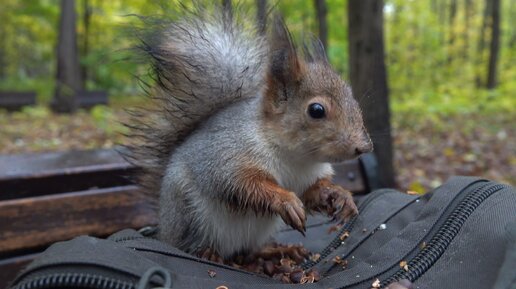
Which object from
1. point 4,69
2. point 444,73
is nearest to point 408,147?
point 444,73

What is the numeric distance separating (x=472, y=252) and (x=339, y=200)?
419 millimetres

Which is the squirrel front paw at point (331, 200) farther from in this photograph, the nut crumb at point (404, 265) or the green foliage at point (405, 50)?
the green foliage at point (405, 50)

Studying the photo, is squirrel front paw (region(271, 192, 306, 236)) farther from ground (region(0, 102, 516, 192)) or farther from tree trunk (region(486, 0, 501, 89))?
tree trunk (region(486, 0, 501, 89))

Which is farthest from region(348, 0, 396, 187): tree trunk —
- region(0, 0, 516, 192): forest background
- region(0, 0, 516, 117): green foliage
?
region(0, 0, 516, 117): green foliage

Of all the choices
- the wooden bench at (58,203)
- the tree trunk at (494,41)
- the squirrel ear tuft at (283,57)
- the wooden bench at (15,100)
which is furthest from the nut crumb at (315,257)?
the tree trunk at (494,41)

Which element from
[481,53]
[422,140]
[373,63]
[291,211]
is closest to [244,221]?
[291,211]

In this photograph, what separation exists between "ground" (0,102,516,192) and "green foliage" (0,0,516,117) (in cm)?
148

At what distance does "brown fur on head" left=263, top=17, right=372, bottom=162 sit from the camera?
4.79 ft

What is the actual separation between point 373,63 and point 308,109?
2106mm

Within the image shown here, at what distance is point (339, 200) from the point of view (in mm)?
1504

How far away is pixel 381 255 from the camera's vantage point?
1.36m

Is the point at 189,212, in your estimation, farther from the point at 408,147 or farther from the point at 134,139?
the point at 408,147

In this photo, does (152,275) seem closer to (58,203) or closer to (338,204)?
(338,204)

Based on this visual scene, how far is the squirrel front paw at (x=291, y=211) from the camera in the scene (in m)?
1.34
